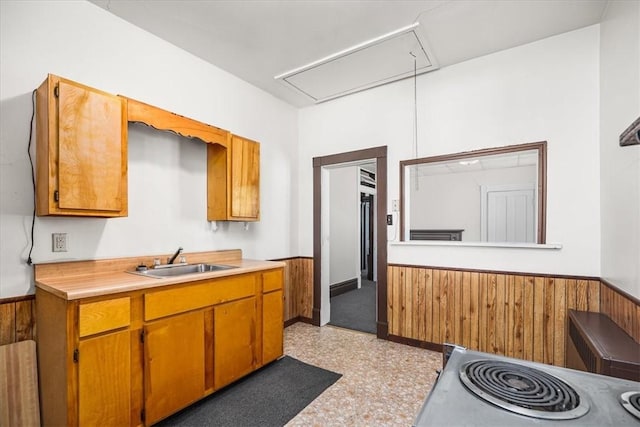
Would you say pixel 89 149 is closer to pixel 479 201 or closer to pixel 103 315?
pixel 103 315

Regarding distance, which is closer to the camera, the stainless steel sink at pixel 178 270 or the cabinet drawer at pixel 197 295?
the cabinet drawer at pixel 197 295

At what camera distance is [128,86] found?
2.52 meters

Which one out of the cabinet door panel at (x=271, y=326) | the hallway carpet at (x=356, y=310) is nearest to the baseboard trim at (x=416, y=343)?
the hallway carpet at (x=356, y=310)

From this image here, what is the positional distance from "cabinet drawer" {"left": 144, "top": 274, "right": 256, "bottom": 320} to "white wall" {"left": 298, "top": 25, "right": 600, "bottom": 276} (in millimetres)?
1698

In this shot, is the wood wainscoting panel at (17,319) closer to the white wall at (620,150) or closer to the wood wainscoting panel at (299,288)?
the wood wainscoting panel at (299,288)

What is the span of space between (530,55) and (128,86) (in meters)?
3.50

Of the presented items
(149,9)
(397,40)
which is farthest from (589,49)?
(149,9)

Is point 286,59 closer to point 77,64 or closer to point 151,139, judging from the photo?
point 151,139

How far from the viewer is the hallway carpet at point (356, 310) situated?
4.05 meters

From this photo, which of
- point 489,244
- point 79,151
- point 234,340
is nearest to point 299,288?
point 234,340

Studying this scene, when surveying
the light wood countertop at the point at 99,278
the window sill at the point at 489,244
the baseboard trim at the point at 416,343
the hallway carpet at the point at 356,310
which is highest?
the window sill at the point at 489,244

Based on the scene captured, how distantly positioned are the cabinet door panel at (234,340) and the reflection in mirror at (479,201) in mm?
3306

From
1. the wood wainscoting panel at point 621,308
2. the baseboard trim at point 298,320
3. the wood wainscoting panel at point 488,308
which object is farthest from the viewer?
the baseboard trim at point 298,320

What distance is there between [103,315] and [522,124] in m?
3.53
